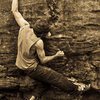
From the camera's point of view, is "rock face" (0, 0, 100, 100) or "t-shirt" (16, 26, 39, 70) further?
"rock face" (0, 0, 100, 100)

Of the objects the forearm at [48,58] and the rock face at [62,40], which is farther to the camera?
the rock face at [62,40]

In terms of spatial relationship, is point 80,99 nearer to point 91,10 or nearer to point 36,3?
point 91,10

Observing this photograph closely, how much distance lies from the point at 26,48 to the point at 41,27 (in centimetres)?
62

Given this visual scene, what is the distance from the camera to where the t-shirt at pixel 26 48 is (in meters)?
4.70

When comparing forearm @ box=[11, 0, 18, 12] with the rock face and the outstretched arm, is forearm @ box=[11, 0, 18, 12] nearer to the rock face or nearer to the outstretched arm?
the outstretched arm

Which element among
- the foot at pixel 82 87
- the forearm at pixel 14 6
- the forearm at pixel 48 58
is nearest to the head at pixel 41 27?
the forearm at pixel 48 58

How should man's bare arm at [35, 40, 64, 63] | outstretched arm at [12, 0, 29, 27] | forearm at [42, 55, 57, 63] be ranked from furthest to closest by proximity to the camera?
outstretched arm at [12, 0, 29, 27], forearm at [42, 55, 57, 63], man's bare arm at [35, 40, 64, 63]

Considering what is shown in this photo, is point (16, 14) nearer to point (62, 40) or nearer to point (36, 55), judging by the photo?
point (36, 55)

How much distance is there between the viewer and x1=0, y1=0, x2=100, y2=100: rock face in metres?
Answer: 5.05

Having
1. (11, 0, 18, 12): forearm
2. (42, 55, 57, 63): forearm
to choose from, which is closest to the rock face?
(11, 0, 18, 12): forearm

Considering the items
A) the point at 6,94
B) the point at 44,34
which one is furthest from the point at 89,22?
the point at 6,94

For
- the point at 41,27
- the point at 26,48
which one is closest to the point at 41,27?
the point at 41,27

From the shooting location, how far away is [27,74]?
16.7 feet

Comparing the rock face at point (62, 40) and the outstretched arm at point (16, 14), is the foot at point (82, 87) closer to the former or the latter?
Result: the rock face at point (62, 40)
